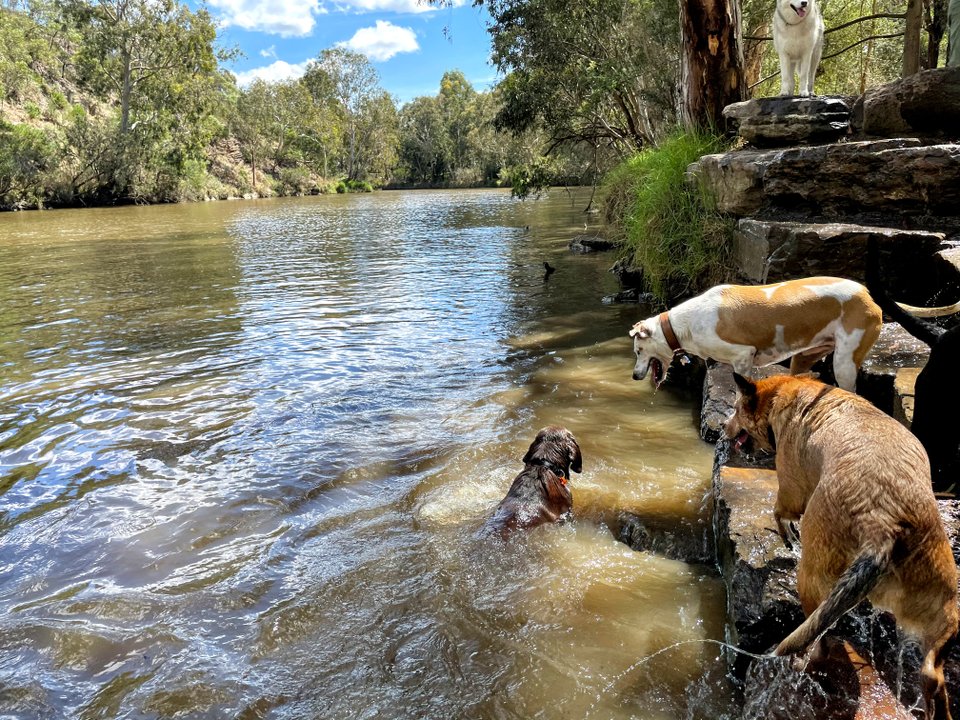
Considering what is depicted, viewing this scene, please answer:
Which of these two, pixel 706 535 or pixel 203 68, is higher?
pixel 203 68

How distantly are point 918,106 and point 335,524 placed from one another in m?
7.81

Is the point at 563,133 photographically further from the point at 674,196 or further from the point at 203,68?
the point at 203,68

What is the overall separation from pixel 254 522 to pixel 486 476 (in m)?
1.90

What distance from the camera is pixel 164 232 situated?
28094 mm

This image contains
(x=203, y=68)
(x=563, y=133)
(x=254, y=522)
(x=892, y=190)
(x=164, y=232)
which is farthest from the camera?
(x=203, y=68)

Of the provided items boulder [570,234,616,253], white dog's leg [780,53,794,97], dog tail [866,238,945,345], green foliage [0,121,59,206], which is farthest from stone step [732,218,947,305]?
green foliage [0,121,59,206]

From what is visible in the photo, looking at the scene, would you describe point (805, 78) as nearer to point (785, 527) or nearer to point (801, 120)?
point (801, 120)

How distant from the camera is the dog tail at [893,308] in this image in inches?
150

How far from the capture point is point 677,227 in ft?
30.6

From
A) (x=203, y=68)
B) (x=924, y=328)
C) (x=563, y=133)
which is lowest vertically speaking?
(x=924, y=328)

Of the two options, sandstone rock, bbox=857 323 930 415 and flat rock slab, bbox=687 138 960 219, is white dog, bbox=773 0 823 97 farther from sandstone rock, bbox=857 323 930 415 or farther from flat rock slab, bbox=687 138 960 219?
sandstone rock, bbox=857 323 930 415

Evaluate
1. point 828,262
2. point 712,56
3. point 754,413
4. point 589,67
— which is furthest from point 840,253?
point 589,67

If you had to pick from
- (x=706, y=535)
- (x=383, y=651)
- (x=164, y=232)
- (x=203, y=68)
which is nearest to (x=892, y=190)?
(x=706, y=535)

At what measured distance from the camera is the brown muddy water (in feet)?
10.1
